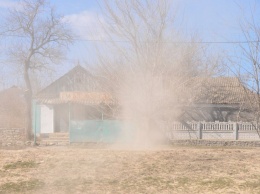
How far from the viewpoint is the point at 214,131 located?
22.2 m

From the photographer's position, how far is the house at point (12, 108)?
3210cm

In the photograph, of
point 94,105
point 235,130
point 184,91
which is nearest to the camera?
point 184,91

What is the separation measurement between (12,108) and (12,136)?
14687 millimetres

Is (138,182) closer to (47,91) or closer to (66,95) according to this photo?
(66,95)

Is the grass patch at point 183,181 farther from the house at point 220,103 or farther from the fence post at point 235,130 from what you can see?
the house at point 220,103

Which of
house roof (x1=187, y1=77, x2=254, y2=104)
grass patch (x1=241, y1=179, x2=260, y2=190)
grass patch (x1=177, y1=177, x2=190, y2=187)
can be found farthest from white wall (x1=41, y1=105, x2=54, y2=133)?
grass patch (x1=241, y1=179, x2=260, y2=190)

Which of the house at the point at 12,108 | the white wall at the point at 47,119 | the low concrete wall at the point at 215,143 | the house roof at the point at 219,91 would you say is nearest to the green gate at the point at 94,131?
the low concrete wall at the point at 215,143

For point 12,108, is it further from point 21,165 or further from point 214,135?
point 21,165

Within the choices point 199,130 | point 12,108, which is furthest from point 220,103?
point 12,108

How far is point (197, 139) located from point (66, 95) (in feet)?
31.8

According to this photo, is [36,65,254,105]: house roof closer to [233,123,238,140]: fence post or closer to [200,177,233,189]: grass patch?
[233,123,238,140]: fence post

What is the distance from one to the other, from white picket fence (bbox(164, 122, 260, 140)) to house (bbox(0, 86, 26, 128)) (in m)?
14.7

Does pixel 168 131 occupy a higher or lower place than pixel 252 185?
higher

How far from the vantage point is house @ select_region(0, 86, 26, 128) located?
105 feet
